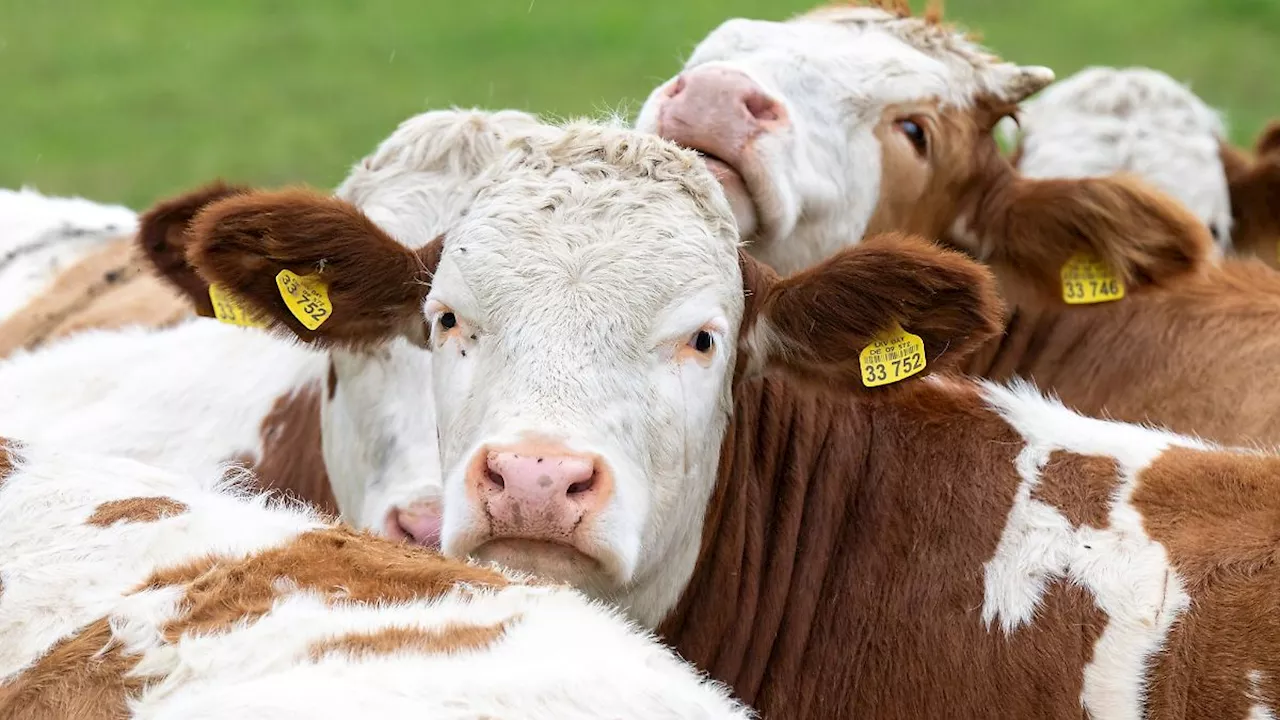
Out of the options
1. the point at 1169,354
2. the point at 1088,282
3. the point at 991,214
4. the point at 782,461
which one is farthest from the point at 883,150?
the point at 782,461

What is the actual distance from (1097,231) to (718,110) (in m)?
1.39

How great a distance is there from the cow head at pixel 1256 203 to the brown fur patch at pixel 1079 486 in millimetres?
3684

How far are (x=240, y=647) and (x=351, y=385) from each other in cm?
206

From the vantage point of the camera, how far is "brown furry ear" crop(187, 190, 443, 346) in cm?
404

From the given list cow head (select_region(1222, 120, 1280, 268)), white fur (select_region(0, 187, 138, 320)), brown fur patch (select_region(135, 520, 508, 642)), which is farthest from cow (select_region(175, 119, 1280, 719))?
cow head (select_region(1222, 120, 1280, 268))

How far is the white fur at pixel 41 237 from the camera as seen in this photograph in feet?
22.6

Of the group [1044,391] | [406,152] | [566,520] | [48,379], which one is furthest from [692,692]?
[48,379]

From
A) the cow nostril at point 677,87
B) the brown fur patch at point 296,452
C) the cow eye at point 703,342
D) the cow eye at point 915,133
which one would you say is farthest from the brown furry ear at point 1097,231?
the brown fur patch at point 296,452

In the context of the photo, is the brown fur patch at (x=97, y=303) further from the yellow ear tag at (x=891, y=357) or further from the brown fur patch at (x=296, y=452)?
the yellow ear tag at (x=891, y=357)

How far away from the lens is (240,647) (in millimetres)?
2850

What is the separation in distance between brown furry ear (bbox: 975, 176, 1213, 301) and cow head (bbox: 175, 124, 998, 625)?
178 cm

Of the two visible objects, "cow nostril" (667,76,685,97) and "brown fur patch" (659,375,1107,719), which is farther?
"cow nostril" (667,76,685,97)

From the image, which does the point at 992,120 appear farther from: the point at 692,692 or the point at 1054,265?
the point at 692,692

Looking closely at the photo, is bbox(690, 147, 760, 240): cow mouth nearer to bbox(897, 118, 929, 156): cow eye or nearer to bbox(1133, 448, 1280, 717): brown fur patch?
bbox(897, 118, 929, 156): cow eye
